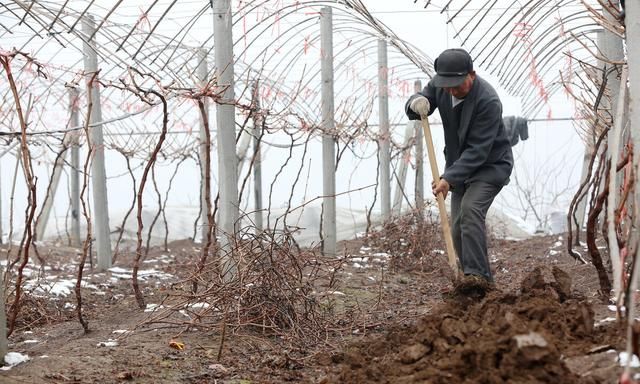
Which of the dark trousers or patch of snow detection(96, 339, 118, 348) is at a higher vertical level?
the dark trousers

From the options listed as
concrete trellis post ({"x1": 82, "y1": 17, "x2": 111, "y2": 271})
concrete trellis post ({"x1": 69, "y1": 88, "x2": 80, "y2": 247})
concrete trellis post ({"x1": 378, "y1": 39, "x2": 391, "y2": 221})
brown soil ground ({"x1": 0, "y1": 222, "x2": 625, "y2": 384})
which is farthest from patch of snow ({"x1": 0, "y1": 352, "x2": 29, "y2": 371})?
concrete trellis post ({"x1": 69, "y1": 88, "x2": 80, "y2": 247})

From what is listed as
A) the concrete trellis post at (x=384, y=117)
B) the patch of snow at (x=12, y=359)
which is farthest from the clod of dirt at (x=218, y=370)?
the concrete trellis post at (x=384, y=117)

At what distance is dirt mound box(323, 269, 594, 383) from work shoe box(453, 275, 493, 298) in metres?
0.24

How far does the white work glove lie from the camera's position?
523cm

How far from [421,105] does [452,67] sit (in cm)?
32

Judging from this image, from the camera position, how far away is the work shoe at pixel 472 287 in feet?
15.6

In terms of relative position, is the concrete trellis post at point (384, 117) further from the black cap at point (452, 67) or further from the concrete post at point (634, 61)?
the concrete post at point (634, 61)

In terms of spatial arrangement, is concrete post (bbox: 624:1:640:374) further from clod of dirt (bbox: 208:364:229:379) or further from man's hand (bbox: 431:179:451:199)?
clod of dirt (bbox: 208:364:229:379)

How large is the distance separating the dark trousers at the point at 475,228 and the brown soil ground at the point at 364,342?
0.86 feet

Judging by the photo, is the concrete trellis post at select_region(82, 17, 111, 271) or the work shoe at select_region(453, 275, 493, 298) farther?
the concrete trellis post at select_region(82, 17, 111, 271)

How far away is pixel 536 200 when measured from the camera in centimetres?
1922

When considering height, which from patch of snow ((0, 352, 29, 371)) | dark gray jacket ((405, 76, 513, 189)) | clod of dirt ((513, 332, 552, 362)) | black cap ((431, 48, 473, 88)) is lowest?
patch of snow ((0, 352, 29, 371))

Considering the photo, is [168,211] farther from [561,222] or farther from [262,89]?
[561,222]

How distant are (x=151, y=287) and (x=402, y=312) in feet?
9.41
